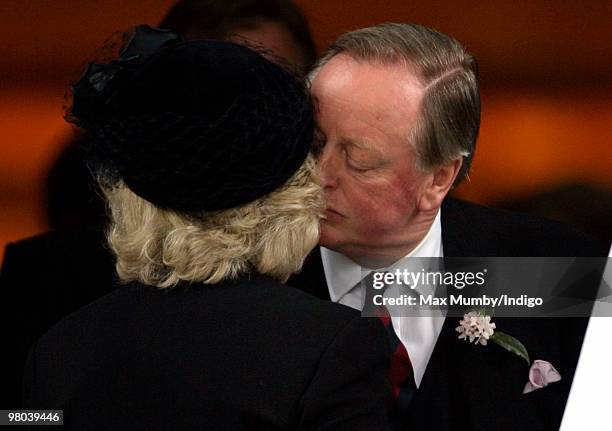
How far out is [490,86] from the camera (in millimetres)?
3357

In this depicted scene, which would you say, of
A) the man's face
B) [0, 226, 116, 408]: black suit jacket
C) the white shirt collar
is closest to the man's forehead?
the man's face

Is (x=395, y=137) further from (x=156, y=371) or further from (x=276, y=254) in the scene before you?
(x=156, y=371)

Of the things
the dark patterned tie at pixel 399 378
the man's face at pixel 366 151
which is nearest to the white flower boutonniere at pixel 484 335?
the dark patterned tie at pixel 399 378

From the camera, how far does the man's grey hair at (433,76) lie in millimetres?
1979

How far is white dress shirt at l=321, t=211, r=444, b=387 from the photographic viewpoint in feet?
6.76

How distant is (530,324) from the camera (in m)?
2.07

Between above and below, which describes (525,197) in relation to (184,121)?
below

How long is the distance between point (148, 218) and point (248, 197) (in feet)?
0.56

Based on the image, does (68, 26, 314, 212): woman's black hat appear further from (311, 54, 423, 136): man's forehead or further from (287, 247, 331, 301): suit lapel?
(287, 247, 331, 301): suit lapel

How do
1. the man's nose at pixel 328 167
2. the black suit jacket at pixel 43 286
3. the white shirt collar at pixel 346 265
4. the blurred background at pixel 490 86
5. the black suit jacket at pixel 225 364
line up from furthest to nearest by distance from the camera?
the blurred background at pixel 490 86 → the black suit jacket at pixel 43 286 → the white shirt collar at pixel 346 265 → the man's nose at pixel 328 167 → the black suit jacket at pixel 225 364

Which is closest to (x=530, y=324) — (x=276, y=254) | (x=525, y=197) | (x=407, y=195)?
(x=407, y=195)

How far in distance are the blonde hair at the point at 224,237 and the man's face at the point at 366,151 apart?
12.2 inches

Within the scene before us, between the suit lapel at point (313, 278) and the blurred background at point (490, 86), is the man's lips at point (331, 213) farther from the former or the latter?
the blurred background at point (490, 86)

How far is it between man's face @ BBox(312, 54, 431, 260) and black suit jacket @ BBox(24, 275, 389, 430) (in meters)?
0.44
